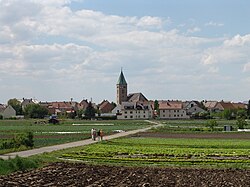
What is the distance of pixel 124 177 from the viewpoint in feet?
79.4

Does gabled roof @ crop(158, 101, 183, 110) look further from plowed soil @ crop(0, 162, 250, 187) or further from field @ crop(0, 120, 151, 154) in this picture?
plowed soil @ crop(0, 162, 250, 187)

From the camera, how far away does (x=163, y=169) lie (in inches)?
1093

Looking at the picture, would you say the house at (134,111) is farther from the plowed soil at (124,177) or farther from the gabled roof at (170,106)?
the plowed soil at (124,177)

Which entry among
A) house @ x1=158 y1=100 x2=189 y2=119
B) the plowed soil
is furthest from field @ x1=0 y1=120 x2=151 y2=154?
house @ x1=158 y1=100 x2=189 y2=119

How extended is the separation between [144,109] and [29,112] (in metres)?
37.9

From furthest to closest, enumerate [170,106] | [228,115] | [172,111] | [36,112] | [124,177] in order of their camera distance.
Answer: [170,106]
[172,111]
[36,112]
[228,115]
[124,177]

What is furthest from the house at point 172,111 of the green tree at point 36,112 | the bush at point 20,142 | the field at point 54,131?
the bush at point 20,142

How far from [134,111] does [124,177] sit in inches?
6057

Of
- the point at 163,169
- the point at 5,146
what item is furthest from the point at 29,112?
the point at 163,169

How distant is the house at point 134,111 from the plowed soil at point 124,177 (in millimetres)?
143861

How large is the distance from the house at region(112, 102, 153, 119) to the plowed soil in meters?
144

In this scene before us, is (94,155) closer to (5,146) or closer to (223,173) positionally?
(5,146)

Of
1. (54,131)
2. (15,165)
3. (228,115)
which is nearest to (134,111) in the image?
(228,115)

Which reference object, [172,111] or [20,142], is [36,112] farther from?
[20,142]
